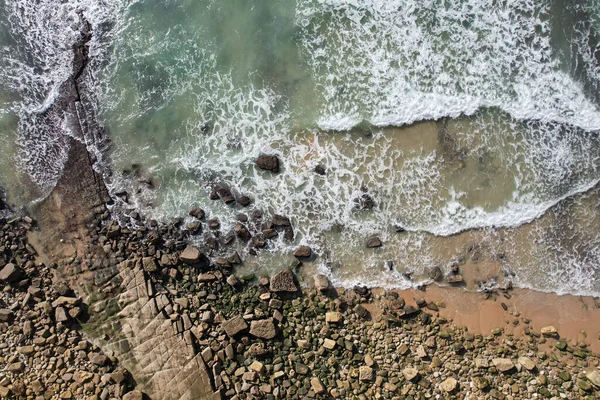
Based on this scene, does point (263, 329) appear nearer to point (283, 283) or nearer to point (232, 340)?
point (232, 340)

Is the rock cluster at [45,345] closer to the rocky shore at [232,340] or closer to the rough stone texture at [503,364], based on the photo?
the rocky shore at [232,340]

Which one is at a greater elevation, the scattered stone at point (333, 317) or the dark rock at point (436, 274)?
the dark rock at point (436, 274)

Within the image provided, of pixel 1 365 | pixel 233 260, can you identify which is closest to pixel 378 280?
pixel 233 260

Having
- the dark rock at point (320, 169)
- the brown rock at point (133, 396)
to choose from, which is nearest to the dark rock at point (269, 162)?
the dark rock at point (320, 169)

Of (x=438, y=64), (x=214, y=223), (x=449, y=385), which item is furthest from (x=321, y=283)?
(x=438, y=64)

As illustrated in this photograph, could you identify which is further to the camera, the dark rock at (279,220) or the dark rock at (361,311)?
the dark rock at (279,220)

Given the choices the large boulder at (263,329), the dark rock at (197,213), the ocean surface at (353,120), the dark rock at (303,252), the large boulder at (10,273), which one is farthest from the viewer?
the dark rock at (197,213)

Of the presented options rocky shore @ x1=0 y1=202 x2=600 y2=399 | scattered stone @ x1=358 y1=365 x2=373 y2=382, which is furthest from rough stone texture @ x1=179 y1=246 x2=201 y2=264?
scattered stone @ x1=358 y1=365 x2=373 y2=382

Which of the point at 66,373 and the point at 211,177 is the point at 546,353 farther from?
the point at 66,373

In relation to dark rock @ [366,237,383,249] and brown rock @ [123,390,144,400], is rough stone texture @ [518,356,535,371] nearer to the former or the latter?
dark rock @ [366,237,383,249]
